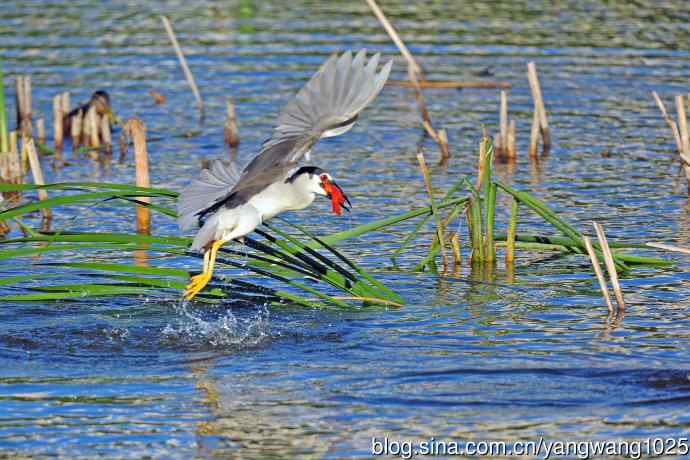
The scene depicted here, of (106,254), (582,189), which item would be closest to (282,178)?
(106,254)

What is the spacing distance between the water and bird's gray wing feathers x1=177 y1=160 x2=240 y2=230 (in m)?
0.88

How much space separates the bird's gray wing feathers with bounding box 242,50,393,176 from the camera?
6.07 m

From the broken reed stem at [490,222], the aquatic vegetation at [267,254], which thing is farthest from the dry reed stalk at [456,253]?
the broken reed stem at [490,222]

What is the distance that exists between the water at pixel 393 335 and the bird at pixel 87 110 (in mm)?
583

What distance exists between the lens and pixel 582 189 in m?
11.5

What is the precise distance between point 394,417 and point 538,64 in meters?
11.2

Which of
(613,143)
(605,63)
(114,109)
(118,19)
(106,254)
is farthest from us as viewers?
(118,19)

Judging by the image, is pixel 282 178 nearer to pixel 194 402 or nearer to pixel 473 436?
pixel 194 402

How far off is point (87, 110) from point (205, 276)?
23.2 ft

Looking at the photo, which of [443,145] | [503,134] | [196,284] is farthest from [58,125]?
[196,284]

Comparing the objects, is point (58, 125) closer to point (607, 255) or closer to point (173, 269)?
point (173, 269)

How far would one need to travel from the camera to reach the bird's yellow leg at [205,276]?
700 centimetres

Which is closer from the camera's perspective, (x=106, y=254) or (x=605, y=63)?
(x=106, y=254)

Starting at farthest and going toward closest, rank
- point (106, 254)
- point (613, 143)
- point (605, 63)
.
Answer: point (605, 63) < point (613, 143) < point (106, 254)
